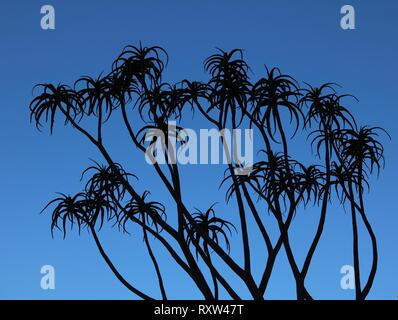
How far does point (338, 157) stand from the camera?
17.5 metres

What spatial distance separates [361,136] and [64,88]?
24.7 ft

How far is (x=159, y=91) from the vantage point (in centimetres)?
1706

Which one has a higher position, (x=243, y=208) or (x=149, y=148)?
(x=149, y=148)

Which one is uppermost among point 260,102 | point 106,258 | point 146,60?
point 146,60

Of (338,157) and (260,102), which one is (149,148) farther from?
(338,157)

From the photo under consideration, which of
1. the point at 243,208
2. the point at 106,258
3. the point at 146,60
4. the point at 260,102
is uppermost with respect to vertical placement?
the point at 146,60

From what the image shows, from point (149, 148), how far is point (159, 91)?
1570 millimetres
